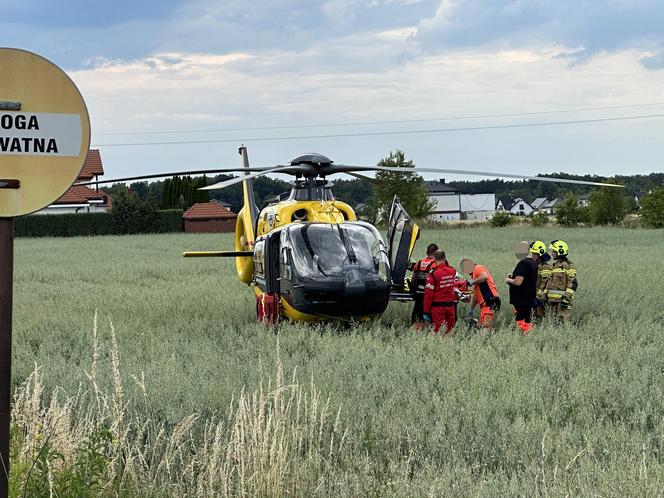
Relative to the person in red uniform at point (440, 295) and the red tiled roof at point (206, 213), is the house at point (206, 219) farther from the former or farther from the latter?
the person in red uniform at point (440, 295)

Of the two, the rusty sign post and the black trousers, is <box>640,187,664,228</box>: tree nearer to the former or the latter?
the black trousers

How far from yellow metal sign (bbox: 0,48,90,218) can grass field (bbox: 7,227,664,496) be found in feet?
4.44

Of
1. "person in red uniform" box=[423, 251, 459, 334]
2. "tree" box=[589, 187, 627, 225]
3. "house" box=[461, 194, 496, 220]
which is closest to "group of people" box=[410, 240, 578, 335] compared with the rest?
"person in red uniform" box=[423, 251, 459, 334]

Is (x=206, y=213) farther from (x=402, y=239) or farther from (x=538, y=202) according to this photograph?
(x=538, y=202)

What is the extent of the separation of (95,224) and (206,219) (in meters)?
9.12

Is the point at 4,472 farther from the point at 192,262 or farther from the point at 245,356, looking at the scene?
the point at 192,262

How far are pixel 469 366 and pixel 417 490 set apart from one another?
391 centimetres

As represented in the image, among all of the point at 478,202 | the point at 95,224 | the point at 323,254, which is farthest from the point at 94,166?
the point at 478,202

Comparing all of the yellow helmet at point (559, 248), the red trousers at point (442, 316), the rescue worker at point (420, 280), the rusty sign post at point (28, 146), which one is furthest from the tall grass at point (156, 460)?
the yellow helmet at point (559, 248)

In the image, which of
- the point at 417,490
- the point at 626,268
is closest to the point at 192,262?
the point at 626,268

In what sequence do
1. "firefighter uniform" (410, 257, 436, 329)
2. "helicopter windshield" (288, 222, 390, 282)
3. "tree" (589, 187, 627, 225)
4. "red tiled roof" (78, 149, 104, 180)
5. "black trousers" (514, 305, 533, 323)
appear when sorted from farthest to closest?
"tree" (589, 187, 627, 225)
"red tiled roof" (78, 149, 104, 180)
"firefighter uniform" (410, 257, 436, 329)
"black trousers" (514, 305, 533, 323)
"helicopter windshield" (288, 222, 390, 282)

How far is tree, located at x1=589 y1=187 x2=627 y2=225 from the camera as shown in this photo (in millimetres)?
86312

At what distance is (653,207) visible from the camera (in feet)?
255

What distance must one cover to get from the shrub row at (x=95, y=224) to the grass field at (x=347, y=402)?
43.1 m
